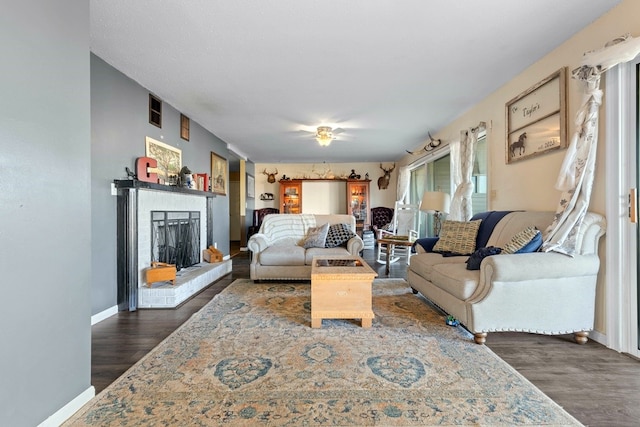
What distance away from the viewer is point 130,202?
283cm

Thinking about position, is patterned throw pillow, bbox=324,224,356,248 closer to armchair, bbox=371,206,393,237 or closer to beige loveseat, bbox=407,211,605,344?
beige loveseat, bbox=407,211,605,344

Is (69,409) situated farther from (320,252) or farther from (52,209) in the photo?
(320,252)

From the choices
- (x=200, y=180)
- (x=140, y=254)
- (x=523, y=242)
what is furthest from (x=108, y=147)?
(x=523, y=242)

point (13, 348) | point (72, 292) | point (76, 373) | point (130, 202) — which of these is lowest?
point (76, 373)

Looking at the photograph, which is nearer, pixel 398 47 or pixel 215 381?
pixel 215 381

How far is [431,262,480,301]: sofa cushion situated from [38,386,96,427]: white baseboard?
7.69 ft

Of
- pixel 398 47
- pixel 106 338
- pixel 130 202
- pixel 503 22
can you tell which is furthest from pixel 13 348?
pixel 503 22

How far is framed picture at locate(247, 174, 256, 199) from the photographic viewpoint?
24.1 ft

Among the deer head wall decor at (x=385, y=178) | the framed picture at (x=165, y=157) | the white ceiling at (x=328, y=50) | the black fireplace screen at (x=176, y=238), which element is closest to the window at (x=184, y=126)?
the white ceiling at (x=328, y=50)

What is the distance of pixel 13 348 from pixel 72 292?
0.29 m

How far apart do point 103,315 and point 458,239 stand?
354cm

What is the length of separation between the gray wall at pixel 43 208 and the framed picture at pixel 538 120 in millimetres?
3328

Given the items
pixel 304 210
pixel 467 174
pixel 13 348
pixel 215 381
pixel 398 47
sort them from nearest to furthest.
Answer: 1. pixel 13 348
2. pixel 215 381
3. pixel 398 47
4. pixel 467 174
5. pixel 304 210

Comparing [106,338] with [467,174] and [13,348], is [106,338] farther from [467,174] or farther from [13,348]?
[467,174]
